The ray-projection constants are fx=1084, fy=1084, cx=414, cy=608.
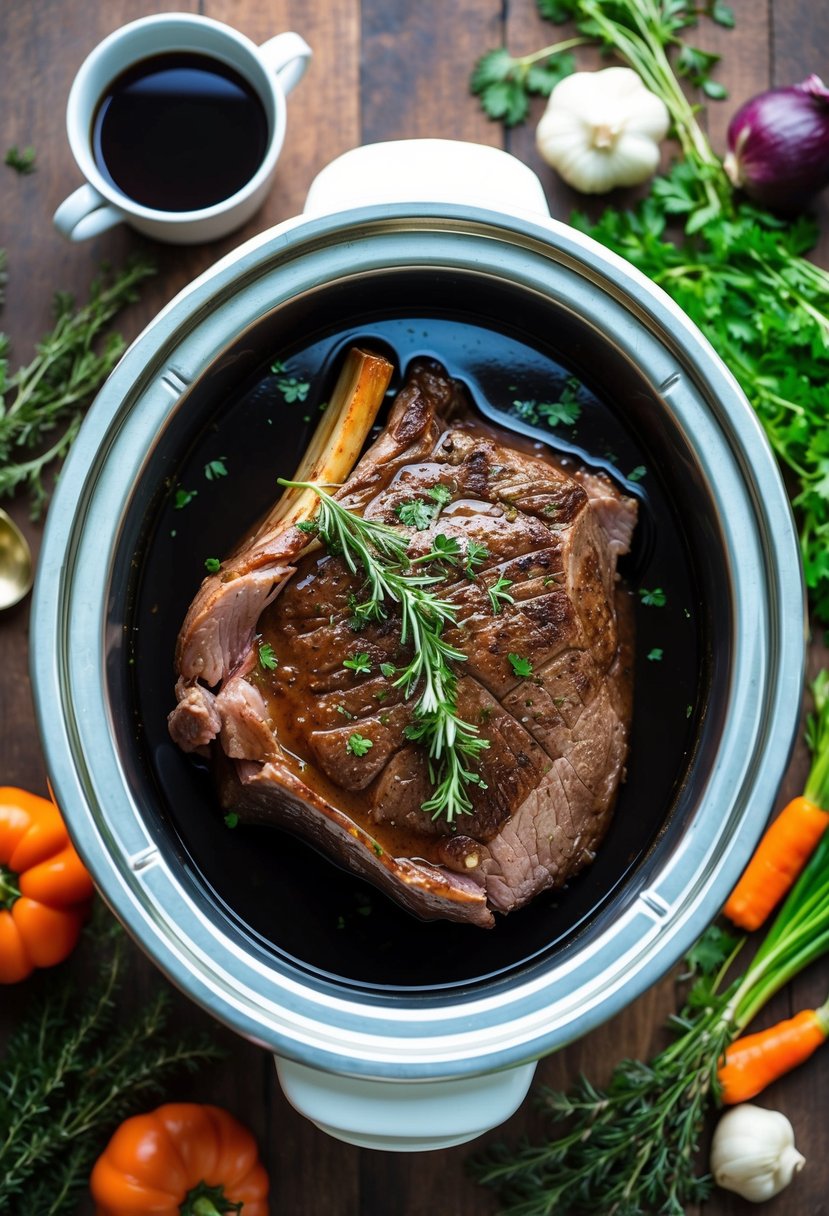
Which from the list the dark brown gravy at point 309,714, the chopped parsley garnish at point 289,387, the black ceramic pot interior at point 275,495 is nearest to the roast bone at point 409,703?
the dark brown gravy at point 309,714

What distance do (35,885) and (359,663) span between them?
0.85 metres

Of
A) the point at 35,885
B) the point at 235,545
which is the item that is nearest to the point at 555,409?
the point at 235,545

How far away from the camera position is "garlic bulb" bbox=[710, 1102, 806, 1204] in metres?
2.13

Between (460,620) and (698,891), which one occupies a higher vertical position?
(460,620)

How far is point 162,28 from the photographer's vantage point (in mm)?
2086

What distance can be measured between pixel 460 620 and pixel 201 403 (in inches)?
23.6

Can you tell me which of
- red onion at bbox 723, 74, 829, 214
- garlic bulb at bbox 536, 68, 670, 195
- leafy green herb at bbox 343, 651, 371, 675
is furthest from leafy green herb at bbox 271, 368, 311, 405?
red onion at bbox 723, 74, 829, 214

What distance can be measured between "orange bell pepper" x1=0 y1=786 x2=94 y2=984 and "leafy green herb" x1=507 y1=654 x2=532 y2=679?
952mm

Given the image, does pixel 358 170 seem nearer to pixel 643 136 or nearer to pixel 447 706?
pixel 643 136

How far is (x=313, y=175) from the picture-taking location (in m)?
2.26

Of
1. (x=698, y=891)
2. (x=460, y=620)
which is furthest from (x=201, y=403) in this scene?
(x=698, y=891)

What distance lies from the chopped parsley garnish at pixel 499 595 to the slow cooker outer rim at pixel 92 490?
430 mm

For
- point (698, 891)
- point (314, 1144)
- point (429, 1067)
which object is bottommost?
point (314, 1144)

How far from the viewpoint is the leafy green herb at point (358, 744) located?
1.78m
